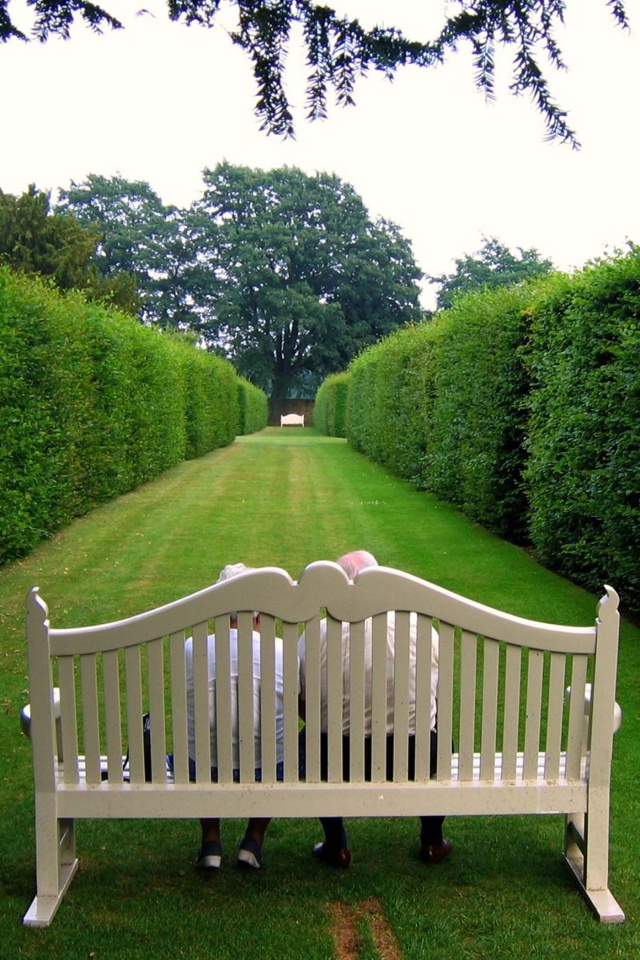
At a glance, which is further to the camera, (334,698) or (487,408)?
(487,408)

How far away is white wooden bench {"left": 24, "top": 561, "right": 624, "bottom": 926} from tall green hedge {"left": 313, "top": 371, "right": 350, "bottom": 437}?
28809 millimetres

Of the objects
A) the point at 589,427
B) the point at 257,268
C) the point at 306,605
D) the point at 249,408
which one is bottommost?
the point at 249,408

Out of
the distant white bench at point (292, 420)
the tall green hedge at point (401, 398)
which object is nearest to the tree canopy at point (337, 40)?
the tall green hedge at point (401, 398)

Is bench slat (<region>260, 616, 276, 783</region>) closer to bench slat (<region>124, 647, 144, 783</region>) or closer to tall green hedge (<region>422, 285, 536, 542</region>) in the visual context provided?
bench slat (<region>124, 647, 144, 783</region>)

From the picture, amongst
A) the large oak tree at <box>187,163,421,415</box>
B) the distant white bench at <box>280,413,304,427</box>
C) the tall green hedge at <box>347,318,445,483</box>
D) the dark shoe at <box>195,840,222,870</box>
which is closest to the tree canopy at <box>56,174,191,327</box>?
the large oak tree at <box>187,163,421,415</box>

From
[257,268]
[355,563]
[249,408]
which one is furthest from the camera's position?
[257,268]

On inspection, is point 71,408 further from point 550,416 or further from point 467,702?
point 467,702

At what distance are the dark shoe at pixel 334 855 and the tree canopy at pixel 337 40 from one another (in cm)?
241

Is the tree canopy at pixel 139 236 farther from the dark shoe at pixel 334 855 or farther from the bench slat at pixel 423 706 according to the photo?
the bench slat at pixel 423 706

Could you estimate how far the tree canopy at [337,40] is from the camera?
2.48m

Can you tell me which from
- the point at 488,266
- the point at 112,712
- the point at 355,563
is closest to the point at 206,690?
the point at 112,712

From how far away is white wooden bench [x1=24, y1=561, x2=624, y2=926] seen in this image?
2570mm

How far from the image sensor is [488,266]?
5994 cm

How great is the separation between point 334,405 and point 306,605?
3411 cm
